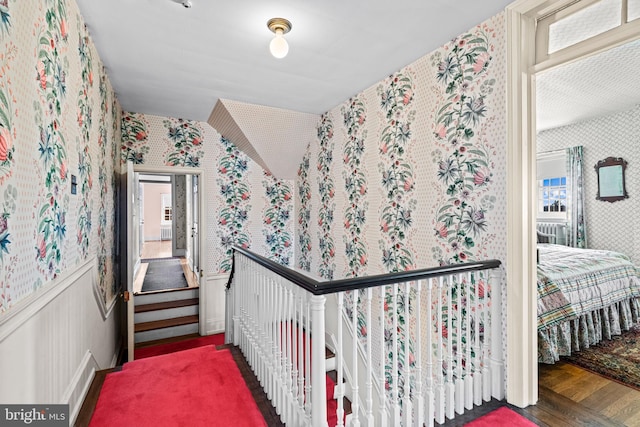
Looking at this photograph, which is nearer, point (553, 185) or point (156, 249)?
point (553, 185)

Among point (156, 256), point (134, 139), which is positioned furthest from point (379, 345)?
point (156, 256)

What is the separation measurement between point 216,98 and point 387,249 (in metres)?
2.31

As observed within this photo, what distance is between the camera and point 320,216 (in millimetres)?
3838

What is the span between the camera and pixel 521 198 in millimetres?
1758

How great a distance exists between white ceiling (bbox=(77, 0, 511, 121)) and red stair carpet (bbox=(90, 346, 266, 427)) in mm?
2355

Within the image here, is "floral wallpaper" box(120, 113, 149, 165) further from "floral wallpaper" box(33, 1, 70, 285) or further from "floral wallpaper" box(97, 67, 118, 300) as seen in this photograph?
"floral wallpaper" box(33, 1, 70, 285)

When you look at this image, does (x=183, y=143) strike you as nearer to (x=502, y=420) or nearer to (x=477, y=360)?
(x=477, y=360)

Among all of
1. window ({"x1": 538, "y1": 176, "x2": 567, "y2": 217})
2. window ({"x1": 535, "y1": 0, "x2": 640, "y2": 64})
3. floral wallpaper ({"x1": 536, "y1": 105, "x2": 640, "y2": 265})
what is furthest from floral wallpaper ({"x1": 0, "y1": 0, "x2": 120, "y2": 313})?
window ({"x1": 538, "y1": 176, "x2": 567, "y2": 217})

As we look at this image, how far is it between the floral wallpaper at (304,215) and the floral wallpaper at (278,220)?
20cm

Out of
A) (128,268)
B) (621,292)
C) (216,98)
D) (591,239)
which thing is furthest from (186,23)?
(591,239)

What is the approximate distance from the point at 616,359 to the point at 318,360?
2758 mm

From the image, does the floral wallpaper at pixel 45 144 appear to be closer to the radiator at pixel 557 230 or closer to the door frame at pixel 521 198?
the door frame at pixel 521 198

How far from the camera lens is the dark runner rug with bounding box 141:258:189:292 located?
455 cm

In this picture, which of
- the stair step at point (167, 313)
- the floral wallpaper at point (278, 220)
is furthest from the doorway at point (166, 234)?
the floral wallpaper at point (278, 220)
